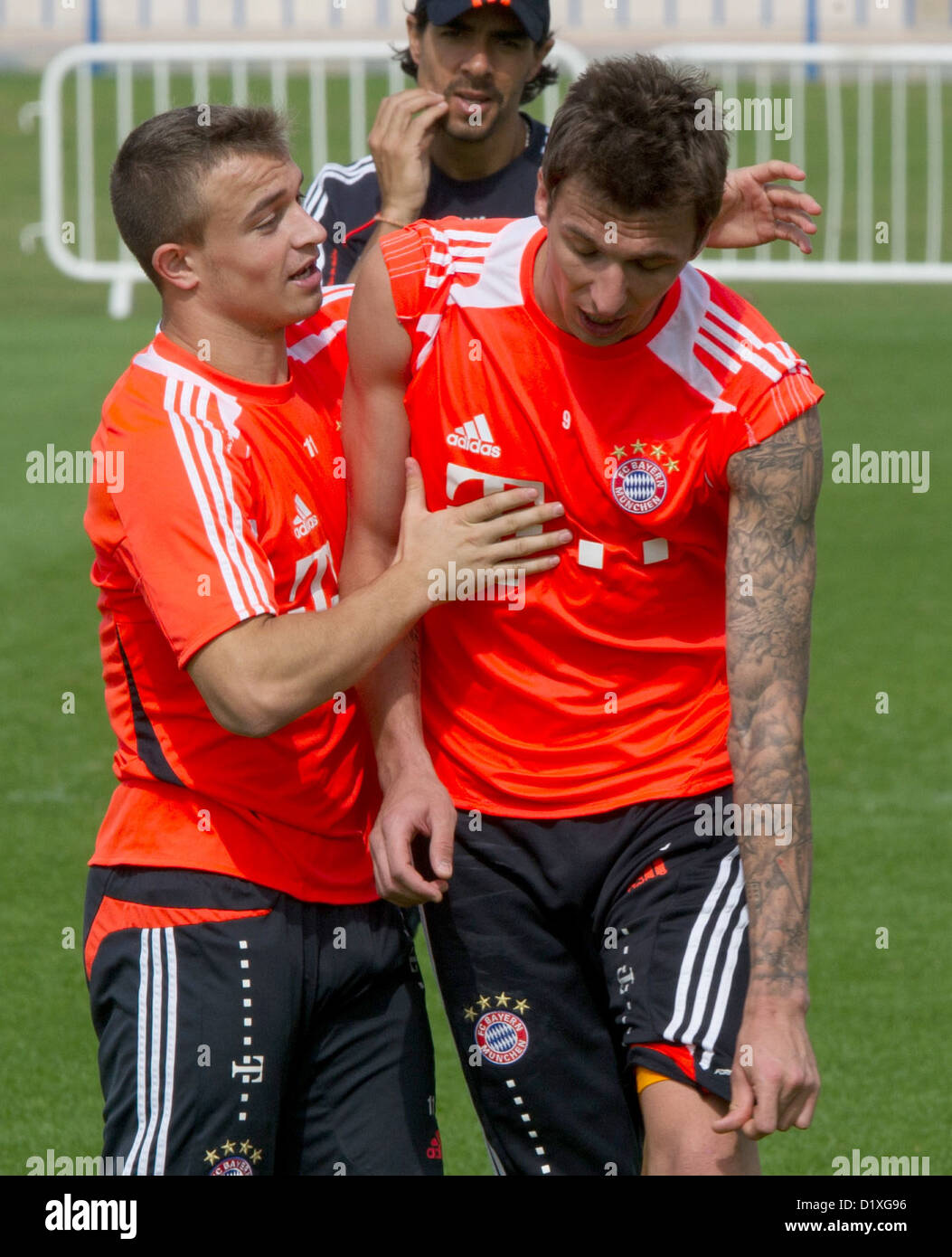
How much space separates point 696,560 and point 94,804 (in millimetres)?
3683

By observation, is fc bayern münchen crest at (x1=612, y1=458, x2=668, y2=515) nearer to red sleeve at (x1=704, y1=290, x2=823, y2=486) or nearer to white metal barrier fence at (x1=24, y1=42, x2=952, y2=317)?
red sleeve at (x1=704, y1=290, x2=823, y2=486)

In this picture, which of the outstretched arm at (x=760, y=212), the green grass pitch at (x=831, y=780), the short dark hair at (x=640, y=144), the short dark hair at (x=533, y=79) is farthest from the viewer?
the short dark hair at (x=533, y=79)

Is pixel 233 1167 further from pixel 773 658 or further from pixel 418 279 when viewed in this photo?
pixel 418 279

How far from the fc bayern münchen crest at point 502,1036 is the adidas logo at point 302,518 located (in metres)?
0.97

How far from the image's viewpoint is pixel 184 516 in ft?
10.8

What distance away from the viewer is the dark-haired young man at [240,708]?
130 inches

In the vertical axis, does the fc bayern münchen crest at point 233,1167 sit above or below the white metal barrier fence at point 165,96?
below

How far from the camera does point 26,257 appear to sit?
17.9 m

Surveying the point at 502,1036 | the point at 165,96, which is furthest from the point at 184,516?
the point at 165,96

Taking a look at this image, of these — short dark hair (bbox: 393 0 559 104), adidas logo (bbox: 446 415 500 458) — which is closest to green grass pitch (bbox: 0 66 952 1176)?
Answer: adidas logo (bbox: 446 415 500 458)

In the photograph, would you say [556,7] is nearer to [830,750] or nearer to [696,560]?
[830,750]

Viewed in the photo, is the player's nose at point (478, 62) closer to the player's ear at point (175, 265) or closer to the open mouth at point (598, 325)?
the player's ear at point (175, 265)

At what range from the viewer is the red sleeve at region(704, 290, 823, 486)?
3.34 metres

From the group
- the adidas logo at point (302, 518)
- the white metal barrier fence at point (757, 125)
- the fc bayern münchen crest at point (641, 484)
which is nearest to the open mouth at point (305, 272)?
the adidas logo at point (302, 518)
